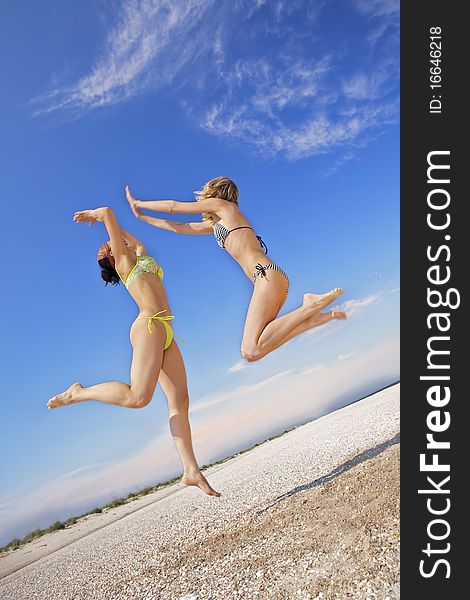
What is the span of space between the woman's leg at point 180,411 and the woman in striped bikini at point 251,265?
4.02 feet

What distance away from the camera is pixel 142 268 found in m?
6.25

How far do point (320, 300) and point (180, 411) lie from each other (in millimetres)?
2189

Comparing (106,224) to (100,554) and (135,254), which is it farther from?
(100,554)

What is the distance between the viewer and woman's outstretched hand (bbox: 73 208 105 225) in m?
5.89

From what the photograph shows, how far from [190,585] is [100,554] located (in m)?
2.70

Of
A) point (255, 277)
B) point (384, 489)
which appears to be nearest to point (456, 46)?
point (255, 277)

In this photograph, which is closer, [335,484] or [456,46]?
[456,46]

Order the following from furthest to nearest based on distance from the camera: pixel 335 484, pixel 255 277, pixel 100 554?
1. pixel 100 554
2. pixel 335 484
3. pixel 255 277

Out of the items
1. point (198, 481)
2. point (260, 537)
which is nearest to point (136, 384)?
point (198, 481)

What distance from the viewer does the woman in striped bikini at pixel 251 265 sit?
18.1 ft

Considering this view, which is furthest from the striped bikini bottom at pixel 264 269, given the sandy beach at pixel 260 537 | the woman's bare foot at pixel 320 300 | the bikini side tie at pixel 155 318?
the sandy beach at pixel 260 537

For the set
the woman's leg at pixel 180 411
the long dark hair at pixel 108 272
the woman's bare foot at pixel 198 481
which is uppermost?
the long dark hair at pixel 108 272

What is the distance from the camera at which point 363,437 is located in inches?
416

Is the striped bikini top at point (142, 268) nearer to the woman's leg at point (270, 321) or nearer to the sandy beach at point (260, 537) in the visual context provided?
the woman's leg at point (270, 321)
